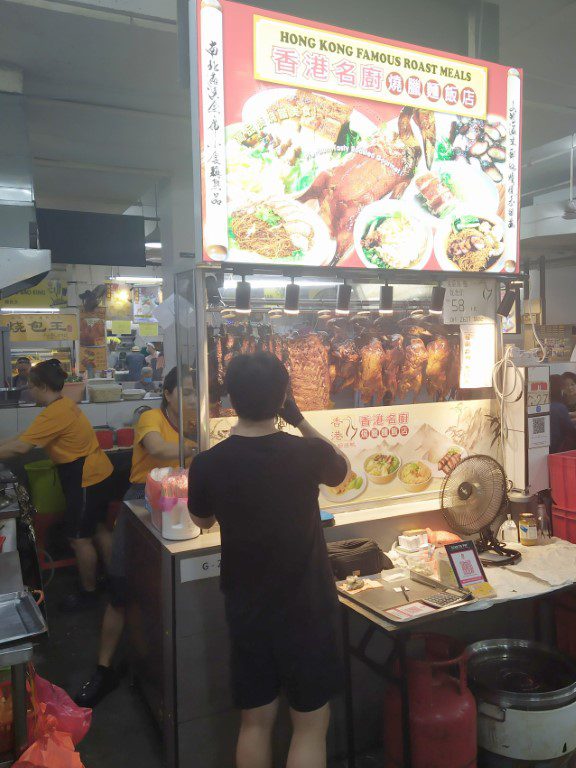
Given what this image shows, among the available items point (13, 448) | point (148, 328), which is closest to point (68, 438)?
point (13, 448)

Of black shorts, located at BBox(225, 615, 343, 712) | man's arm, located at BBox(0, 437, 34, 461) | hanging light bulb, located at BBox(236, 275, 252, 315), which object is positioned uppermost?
hanging light bulb, located at BBox(236, 275, 252, 315)

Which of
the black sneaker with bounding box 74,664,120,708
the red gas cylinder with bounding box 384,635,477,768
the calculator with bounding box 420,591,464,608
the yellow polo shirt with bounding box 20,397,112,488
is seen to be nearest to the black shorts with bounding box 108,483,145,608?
the black sneaker with bounding box 74,664,120,708

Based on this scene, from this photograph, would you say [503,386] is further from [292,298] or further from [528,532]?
[292,298]

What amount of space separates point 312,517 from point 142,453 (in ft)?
6.02

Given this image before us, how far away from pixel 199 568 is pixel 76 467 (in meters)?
2.57

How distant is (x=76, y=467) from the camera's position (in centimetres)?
498

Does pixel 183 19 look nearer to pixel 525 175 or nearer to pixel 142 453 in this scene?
pixel 142 453

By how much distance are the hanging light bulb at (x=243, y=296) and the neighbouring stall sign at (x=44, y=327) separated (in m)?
5.75

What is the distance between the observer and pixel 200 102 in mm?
2734

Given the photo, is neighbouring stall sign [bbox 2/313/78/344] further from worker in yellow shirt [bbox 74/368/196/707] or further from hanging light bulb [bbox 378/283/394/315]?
hanging light bulb [bbox 378/283/394/315]

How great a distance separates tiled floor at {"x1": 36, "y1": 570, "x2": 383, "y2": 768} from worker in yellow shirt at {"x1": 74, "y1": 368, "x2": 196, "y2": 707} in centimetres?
12

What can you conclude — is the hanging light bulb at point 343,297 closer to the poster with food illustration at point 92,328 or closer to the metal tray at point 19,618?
the metal tray at point 19,618

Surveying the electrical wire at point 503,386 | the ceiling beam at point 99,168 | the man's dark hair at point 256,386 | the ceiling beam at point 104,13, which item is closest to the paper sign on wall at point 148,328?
the ceiling beam at point 99,168

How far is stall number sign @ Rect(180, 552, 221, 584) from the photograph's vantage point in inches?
109
